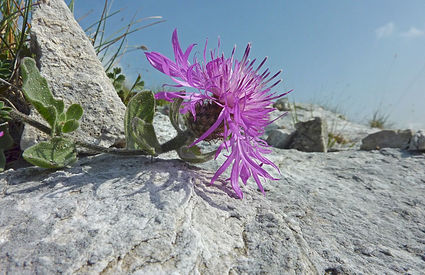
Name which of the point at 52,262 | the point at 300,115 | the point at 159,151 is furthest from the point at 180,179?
the point at 300,115

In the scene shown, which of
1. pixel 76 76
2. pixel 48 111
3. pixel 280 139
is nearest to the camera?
pixel 48 111

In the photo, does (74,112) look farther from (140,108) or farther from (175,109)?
(175,109)

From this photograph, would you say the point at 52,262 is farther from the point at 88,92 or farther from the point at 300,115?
the point at 300,115

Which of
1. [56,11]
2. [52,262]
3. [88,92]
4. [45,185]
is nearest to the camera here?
[52,262]

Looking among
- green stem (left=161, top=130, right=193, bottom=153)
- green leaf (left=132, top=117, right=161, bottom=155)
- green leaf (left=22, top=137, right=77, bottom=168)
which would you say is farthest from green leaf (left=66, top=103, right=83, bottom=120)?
green stem (left=161, top=130, right=193, bottom=153)

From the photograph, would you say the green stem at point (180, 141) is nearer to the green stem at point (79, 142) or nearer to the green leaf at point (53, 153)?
the green stem at point (79, 142)

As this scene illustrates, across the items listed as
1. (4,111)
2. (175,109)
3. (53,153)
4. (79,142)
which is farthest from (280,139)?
(4,111)

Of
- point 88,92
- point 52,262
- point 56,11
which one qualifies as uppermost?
point 56,11
